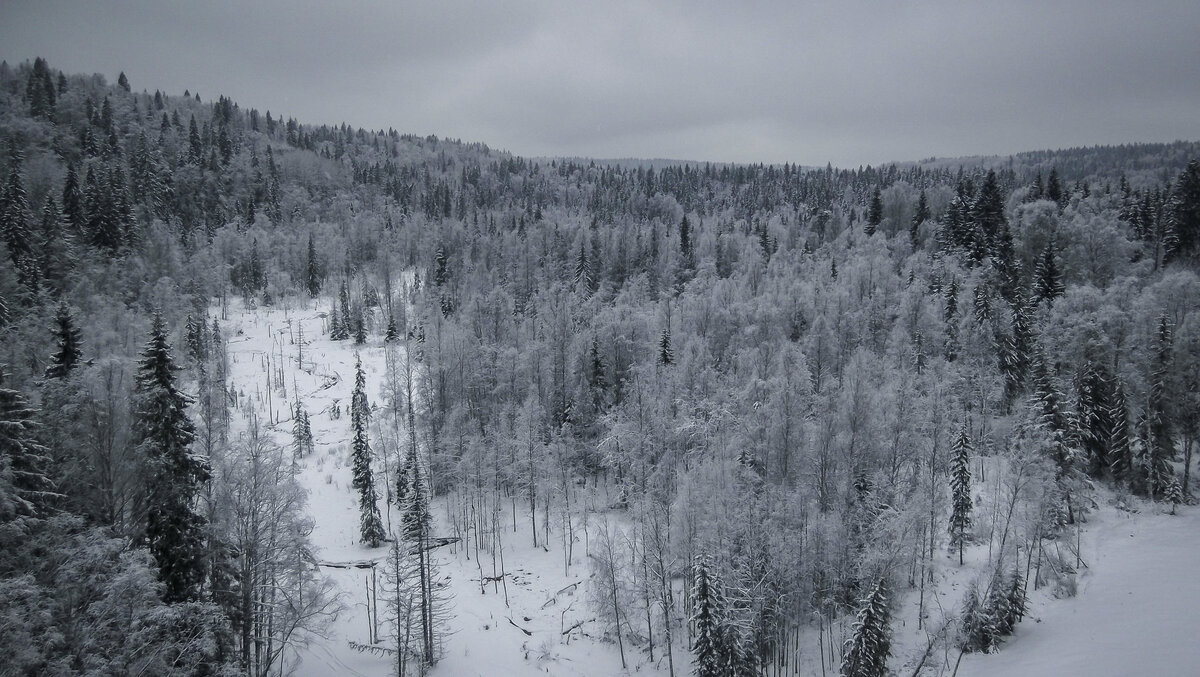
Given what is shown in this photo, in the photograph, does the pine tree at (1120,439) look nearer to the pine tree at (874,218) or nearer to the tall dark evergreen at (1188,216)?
the tall dark evergreen at (1188,216)

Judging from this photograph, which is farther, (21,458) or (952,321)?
(952,321)

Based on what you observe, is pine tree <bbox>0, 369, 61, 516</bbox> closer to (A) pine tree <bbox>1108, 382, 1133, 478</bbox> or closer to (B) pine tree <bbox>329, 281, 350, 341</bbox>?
(A) pine tree <bbox>1108, 382, 1133, 478</bbox>

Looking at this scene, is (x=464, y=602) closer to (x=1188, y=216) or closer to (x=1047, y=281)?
(x=1047, y=281)

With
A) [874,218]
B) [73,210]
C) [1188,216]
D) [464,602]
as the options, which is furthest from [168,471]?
[874,218]

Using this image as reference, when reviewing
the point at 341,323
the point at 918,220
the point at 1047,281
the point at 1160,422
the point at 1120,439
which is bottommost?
the point at 1120,439

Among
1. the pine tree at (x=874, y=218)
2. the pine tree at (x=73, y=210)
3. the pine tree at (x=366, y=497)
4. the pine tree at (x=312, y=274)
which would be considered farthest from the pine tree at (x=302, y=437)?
the pine tree at (x=874, y=218)

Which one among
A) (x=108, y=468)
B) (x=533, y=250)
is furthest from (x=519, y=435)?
(x=533, y=250)
